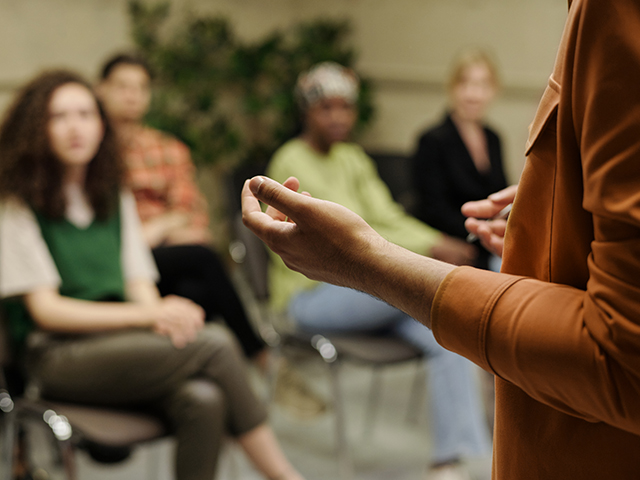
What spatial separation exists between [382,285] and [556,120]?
213 millimetres

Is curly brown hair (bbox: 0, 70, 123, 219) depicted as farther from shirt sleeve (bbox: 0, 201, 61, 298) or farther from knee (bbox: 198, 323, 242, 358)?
knee (bbox: 198, 323, 242, 358)

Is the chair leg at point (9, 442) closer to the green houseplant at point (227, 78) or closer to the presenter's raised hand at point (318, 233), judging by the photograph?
the presenter's raised hand at point (318, 233)

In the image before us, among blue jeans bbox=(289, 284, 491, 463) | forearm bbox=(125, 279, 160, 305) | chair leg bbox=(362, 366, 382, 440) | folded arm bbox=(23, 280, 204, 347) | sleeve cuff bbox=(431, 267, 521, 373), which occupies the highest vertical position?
sleeve cuff bbox=(431, 267, 521, 373)

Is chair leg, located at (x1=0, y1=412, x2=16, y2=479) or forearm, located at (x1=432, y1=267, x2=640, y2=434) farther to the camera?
chair leg, located at (x1=0, y1=412, x2=16, y2=479)

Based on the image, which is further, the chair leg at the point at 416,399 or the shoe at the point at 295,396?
the chair leg at the point at 416,399

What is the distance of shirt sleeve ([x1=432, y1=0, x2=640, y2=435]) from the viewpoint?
48 centimetres

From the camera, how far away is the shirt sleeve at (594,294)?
1.56 ft

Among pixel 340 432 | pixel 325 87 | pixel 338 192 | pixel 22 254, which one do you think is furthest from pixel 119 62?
pixel 340 432

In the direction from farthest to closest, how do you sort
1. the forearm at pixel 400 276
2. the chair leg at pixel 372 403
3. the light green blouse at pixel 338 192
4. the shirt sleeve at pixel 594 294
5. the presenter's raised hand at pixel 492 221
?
the chair leg at pixel 372 403 → the light green blouse at pixel 338 192 → the presenter's raised hand at pixel 492 221 → the forearm at pixel 400 276 → the shirt sleeve at pixel 594 294

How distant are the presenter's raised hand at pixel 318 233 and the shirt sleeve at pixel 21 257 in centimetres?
124

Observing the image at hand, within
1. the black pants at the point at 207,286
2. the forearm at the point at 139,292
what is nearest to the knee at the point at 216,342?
the forearm at the point at 139,292

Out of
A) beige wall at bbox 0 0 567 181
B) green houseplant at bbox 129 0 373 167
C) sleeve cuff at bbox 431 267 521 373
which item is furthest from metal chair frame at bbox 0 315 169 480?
green houseplant at bbox 129 0 373 167

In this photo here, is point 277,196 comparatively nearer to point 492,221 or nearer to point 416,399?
point 492,221

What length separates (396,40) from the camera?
13.6 ft
